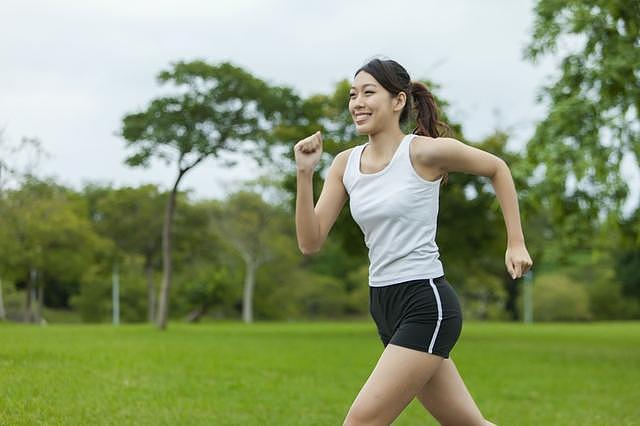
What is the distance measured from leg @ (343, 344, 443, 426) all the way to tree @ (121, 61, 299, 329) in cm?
2804

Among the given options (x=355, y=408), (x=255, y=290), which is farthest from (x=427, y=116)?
(x=255, y=290)

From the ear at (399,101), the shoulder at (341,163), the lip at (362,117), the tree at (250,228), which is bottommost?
the shoulder at (341,163)

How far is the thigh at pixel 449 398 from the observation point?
437cm

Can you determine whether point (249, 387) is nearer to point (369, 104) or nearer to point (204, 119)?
point (369, 104)

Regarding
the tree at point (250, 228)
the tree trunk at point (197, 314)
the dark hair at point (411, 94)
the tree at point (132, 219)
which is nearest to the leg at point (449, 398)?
the dark hair at point (411, 94)

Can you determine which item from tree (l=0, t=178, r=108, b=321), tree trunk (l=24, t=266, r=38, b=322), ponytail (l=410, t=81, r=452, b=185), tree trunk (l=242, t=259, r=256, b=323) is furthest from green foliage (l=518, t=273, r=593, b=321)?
ponytail (l=410, t=81, r=452, b=185)

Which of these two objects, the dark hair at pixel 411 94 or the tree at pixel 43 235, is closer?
the dark hair at pixel 411 94

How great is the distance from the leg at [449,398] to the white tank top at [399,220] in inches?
20.1

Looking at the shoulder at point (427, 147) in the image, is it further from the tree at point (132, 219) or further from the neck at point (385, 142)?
the tree at point (132, 219)

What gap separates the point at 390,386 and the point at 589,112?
47.2 ft

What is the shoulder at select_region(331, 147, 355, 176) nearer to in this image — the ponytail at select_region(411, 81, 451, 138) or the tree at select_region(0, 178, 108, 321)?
the ponytail at select_region(411, 81, 451, 138)

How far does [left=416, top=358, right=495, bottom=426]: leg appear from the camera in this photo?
437 cm

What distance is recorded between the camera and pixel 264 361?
17.1 metres

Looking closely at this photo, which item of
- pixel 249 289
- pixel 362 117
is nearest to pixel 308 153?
pixel 362 117
